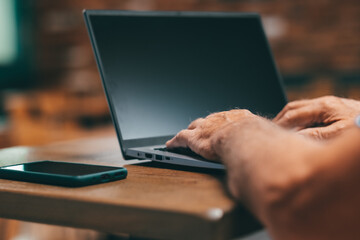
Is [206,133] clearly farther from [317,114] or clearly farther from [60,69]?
[60,69]

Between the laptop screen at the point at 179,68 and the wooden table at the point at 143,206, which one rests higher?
the laptop screen at the point at 179,68

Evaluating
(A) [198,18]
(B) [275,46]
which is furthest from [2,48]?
(A) [198,18]

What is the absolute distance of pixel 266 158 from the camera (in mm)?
544

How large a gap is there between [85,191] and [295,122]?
48 cm

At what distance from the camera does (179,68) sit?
3.43 feet

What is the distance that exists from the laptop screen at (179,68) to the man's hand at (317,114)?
4.5 inches

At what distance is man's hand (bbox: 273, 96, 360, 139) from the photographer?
3.18 ft

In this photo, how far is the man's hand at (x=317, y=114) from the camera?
0.97m

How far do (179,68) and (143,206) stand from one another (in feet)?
1.73

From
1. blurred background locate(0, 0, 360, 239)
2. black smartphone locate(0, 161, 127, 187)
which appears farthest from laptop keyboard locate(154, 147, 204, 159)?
blurred background locate(0, 0, 360, 239)

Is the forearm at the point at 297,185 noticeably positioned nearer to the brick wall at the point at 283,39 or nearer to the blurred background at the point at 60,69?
the blurred background at the point at 60,69

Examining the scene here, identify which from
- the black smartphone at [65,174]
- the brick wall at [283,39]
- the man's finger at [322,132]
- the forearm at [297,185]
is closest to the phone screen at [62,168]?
the black smartphone at [65,174]

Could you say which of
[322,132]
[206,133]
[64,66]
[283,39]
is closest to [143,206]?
[206,133]

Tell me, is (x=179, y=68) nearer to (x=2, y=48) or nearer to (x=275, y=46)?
(x=2, y=48)
